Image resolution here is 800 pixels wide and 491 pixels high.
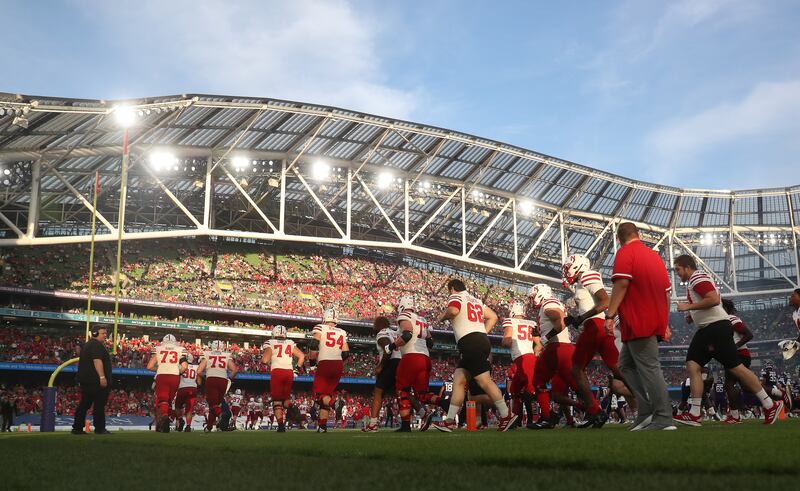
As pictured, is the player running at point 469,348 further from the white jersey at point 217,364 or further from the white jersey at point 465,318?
the white jersey at point 217,364

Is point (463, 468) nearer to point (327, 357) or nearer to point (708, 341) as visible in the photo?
point (708, 341)

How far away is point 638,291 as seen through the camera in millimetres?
7512

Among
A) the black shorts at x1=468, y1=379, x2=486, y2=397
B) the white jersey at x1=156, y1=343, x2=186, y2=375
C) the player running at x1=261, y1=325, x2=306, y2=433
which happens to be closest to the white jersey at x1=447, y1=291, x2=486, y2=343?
the black shorts at x1=468, y1=379, x2=486, y2=397

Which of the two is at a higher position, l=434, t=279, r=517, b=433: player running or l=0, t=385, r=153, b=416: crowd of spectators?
l=434, t=279, r=517, b=433: player running

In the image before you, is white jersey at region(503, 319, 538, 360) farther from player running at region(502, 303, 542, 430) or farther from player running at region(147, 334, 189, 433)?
player running at region(147, 334, 189, 433)

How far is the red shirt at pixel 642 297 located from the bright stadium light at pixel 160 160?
38293 millimetres

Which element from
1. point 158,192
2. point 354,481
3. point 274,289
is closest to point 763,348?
point 274,289

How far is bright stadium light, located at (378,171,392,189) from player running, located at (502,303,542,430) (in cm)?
3563

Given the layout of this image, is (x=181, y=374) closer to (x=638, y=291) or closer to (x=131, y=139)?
(x=638, y=291)

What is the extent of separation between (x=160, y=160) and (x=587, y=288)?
118ft

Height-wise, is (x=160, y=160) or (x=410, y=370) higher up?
(x=160, y=160)

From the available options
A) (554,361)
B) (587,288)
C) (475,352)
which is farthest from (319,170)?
(475,352)

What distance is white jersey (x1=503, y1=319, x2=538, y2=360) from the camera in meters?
13.3

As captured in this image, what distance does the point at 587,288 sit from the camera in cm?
1031
